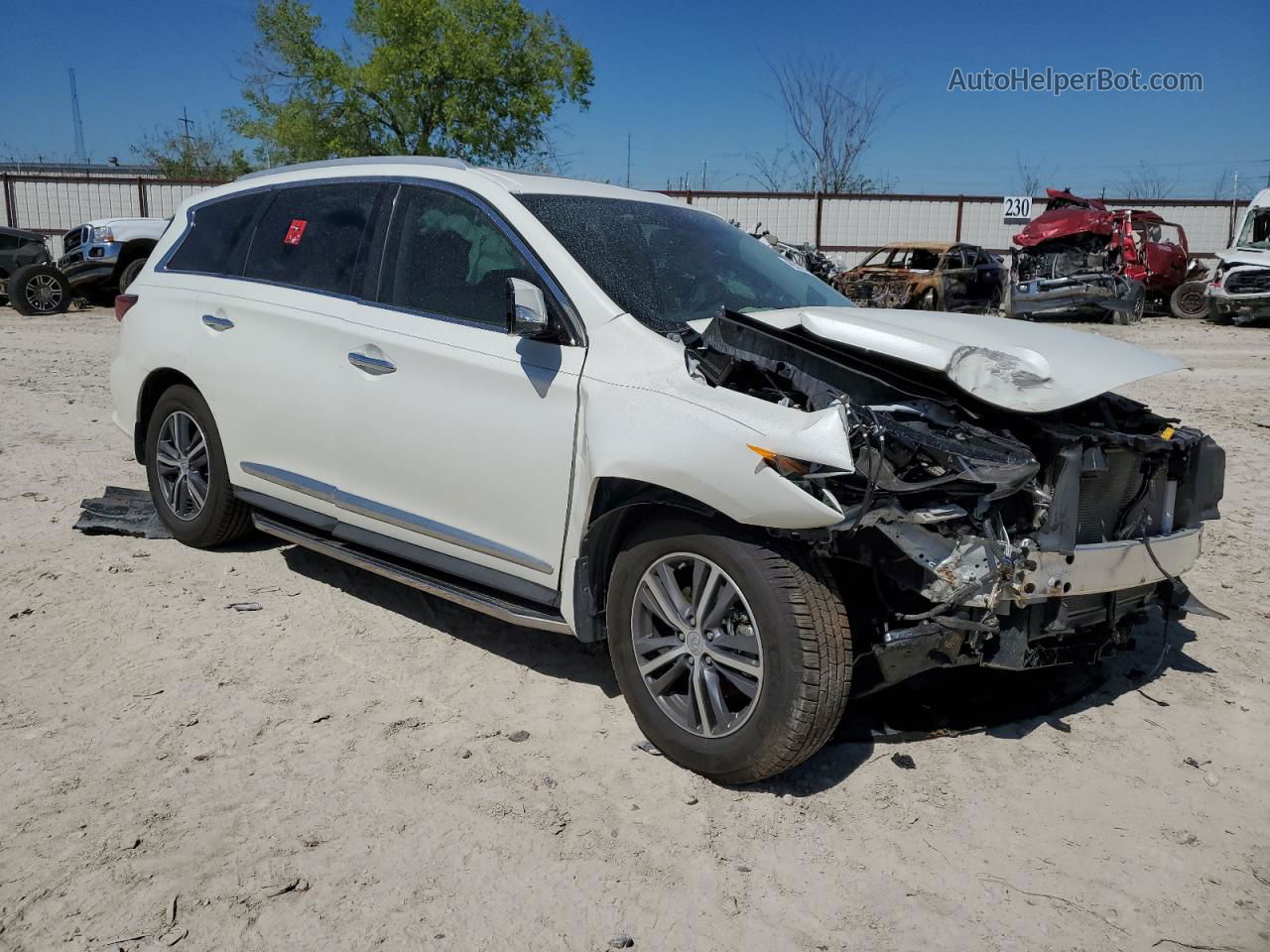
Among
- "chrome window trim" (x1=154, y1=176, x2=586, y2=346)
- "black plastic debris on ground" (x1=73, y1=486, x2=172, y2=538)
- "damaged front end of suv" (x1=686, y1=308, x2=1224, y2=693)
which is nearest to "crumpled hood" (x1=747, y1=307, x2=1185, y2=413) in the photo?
"damaged front end of suv" (x1=686, y1=308, x2=1224, y2=693)

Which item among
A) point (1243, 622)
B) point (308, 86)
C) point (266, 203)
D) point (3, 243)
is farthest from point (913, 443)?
point (308, 86)

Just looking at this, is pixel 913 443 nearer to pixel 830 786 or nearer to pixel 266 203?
pixel 830 786

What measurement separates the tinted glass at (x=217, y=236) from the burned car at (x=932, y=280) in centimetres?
1523

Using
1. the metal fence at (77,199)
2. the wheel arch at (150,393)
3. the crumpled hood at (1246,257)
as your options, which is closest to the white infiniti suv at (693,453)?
the wheel arch at (150,393)

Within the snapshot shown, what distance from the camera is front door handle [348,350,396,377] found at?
4.14 meters

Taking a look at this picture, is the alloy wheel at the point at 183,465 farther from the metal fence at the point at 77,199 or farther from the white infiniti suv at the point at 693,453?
the metal fence at the point at 77,199

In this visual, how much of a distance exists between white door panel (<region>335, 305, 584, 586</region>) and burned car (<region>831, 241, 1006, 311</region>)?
16.0 m

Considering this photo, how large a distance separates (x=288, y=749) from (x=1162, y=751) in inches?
121

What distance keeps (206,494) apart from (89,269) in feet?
50.6

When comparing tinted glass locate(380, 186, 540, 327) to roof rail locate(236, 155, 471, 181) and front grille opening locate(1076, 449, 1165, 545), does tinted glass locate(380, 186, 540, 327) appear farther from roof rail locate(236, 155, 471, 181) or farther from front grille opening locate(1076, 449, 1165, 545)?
front grille opening locate(1076, 449, 1165, 545)

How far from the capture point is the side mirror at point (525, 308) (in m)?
3.48

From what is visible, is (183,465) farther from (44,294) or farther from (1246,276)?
(1246,276)

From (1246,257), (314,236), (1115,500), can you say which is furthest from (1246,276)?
(314,236)

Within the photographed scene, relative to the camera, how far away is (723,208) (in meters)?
28.0
